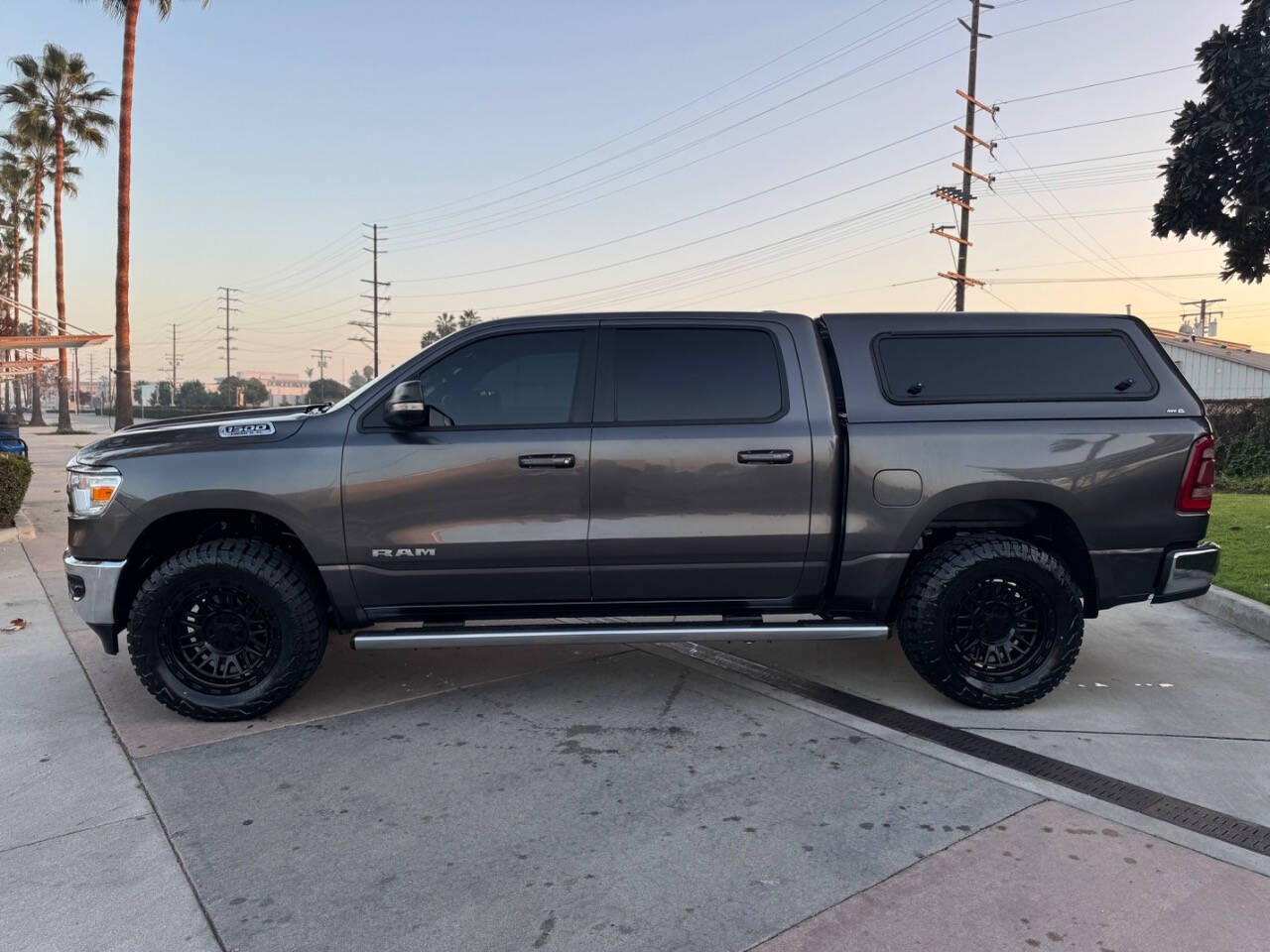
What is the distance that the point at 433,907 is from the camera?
8.96 feet

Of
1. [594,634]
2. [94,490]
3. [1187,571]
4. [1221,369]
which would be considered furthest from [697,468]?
[1221,369]

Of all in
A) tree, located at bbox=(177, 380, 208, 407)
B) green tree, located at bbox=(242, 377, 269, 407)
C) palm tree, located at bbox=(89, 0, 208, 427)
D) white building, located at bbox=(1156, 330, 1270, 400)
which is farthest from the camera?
tree, located at bbox=(177, 380, 208, 407)

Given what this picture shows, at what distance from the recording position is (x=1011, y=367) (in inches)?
175

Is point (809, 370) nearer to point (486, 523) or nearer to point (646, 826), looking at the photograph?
point (486, 523)

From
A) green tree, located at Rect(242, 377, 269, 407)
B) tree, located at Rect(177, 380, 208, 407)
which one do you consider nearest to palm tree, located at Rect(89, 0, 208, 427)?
green tree, located at Rect(242, 377, 269, 407)

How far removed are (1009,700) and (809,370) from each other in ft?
6.37

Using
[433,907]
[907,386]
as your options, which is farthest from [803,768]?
[907,386]

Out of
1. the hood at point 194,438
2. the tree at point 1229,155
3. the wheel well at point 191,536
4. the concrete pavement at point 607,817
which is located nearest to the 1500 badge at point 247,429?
the hood at point 194,438

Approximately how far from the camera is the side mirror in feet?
13.4

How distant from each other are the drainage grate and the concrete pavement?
0.11 meters

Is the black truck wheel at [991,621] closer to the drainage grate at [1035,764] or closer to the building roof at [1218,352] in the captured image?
the drainage grate at [1035,764]

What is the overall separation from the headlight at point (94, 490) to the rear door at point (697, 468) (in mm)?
2297

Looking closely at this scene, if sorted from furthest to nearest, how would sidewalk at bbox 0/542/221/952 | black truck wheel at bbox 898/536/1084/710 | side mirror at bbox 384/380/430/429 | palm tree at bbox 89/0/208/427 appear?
1. palm tree at bbox 89/0/208/427
2. black truck wheel at bbox 898/536/1084/710
3. side mirror at bbox 384/380/430/429
4. sidewalk at bbox 0/542/221/952

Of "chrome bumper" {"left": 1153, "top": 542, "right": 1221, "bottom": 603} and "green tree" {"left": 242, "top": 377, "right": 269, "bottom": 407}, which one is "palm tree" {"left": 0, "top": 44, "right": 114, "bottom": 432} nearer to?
"chrome bumper" {"left": 1153, "top": 542, "right": 1221, "bottom": 603}
